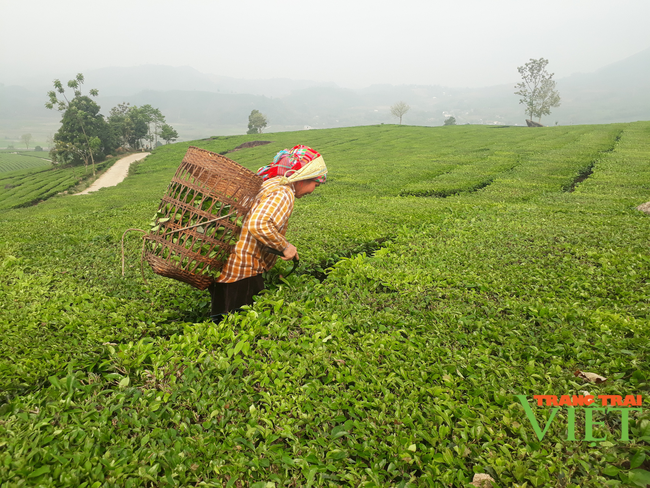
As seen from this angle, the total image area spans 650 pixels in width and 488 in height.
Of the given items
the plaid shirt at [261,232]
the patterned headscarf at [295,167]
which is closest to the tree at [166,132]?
the patterned headscarf at [295,167]

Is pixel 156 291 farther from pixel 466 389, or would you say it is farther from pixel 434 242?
pixel 434 242

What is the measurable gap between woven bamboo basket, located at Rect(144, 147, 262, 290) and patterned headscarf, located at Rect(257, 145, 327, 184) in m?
0.33

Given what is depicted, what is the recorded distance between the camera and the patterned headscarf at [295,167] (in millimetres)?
4625

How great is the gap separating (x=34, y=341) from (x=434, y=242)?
7223 millimetres

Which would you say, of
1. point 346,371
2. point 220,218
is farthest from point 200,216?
point 346,371

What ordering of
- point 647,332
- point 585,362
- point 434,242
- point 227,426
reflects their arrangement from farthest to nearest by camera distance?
point 434,242, point 647,332, point 585,362, point 227,426

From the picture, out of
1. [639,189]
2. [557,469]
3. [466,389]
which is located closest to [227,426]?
[466,389]

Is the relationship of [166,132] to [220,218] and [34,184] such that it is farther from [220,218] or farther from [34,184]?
[220,218]

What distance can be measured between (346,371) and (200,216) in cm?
251

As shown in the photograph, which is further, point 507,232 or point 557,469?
point 507,232

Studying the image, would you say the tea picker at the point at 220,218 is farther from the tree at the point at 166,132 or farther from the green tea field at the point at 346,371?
the tree at the point at 166,132

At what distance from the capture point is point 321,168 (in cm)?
491

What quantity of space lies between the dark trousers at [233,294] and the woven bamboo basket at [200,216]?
0.46 metres

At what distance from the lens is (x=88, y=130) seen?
58688 millimetres
